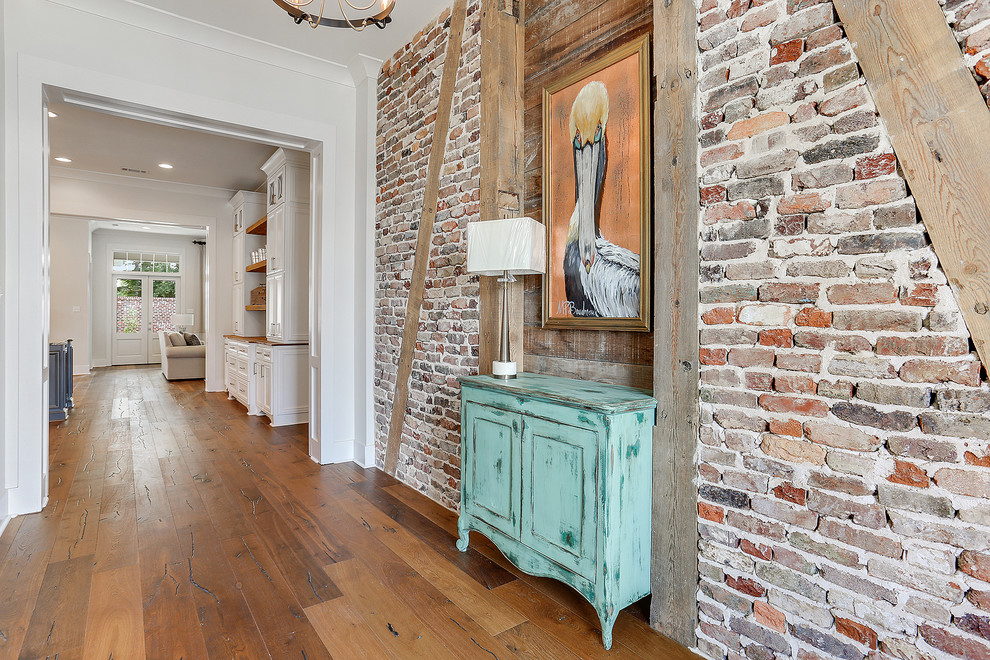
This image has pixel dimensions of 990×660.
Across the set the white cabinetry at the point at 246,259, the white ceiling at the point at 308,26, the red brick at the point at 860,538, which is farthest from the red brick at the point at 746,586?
the white cabinetry at the point at 246,259

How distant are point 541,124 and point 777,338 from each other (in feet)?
5.53

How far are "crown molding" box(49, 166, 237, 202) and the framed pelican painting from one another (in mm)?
6812

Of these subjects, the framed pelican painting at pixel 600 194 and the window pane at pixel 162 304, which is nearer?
the framed pelican painting at pixel 600 194

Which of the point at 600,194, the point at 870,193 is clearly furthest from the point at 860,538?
the point at 600,194

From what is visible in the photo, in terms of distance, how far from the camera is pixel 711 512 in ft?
5.80

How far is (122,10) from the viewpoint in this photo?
3.24 meters

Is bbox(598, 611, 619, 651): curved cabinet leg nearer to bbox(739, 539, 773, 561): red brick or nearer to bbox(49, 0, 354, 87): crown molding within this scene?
bbox(739, 539, 773, 561): red brick

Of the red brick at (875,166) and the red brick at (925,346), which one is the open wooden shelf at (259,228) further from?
the red brick at (925,346)

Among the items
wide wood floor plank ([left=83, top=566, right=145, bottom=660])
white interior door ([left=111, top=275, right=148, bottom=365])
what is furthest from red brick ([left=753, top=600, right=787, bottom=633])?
white interior door ([left=111, top=275, right=148, bottom=365])

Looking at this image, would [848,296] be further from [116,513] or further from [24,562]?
[116,513]

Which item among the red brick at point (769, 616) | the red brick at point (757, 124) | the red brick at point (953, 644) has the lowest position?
the red brick at point (769, 616)

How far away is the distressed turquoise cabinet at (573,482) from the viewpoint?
185cm

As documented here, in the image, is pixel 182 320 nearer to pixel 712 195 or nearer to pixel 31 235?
pixel 31 235
